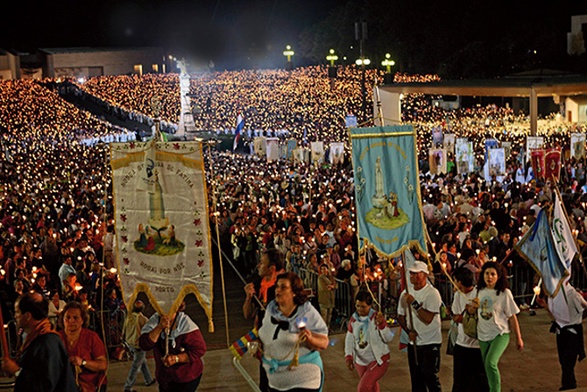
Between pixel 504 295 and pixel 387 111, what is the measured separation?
29366 mm

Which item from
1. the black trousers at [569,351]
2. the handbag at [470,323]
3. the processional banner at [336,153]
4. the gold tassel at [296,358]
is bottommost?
the black trousers at [569,351]

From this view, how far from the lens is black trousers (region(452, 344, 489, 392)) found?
888 centimetres

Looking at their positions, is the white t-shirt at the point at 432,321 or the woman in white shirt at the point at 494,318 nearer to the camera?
the woman in white shirt at the point at 494,318

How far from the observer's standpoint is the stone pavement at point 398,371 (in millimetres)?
10328

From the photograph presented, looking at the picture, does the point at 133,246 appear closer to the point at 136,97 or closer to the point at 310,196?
the point at 310,196

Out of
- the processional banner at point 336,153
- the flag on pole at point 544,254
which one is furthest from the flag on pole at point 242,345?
the processional banner at point 336,153

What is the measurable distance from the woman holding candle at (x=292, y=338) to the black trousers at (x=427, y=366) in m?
2.16

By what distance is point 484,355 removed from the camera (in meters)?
8.77

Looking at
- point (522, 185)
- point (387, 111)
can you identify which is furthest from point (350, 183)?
point (387, 111)

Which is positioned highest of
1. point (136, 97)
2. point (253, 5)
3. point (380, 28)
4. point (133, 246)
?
point (253, 5)

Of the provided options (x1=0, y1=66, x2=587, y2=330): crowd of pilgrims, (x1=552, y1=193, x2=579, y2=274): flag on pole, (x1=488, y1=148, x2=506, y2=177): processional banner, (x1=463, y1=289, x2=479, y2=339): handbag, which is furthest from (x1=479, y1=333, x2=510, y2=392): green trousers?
(x1=488, y1=148, x2=506, y2=177): processional banner

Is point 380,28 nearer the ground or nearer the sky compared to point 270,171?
nearer the sky

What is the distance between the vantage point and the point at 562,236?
420 inches

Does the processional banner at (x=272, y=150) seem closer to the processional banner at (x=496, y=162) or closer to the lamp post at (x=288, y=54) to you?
the processional banner at (x=496, y=162)
